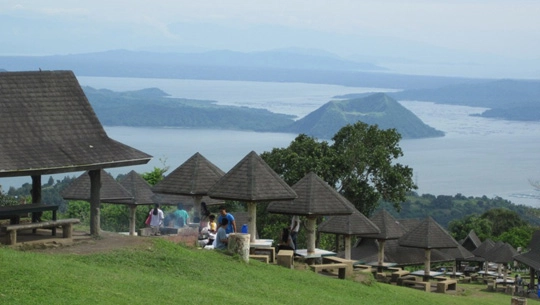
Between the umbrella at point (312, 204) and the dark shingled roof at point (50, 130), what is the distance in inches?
212

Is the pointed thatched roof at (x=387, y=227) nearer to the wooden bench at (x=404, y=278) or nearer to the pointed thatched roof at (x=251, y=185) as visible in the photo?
the wooden bench at (x=404, y=278)

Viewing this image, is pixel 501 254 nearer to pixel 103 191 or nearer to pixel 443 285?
pixel 443 285

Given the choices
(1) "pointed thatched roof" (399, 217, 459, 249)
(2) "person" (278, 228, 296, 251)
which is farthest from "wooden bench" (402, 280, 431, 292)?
(2) "person" (278, 228, 296, 251)

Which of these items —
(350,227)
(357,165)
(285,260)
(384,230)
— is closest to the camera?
(285,260)

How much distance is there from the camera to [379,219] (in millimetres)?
34312

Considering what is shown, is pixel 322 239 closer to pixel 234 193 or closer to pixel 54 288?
pixel 234 193

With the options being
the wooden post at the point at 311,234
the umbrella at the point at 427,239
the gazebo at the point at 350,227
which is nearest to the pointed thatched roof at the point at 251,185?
the wooden post at the point at 311,234

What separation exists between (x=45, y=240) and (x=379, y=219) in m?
17.3

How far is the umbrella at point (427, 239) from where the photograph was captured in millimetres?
32188

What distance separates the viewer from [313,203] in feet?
82.2

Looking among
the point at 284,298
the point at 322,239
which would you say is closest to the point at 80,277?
the point at 284,298

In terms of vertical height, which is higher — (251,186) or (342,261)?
(251,186)

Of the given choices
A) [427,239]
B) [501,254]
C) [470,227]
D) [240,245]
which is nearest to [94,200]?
[240,245]

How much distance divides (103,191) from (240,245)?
8632 mm
